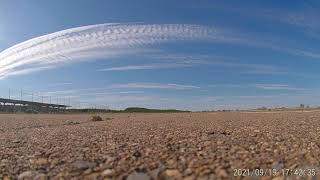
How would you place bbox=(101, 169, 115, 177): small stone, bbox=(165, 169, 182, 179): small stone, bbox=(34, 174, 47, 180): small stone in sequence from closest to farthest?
1. bbox=(165, 169, 182, 179): small stone
2. bbox=(101, 169, 115, 177): small stone
3. bbox=(34, 174, 47, 180): small stone

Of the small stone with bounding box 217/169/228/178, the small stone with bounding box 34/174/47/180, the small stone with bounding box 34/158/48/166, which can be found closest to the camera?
the small stone with bounding box 217/169/228/178

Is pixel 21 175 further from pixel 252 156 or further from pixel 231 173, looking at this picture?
pixel 252 156

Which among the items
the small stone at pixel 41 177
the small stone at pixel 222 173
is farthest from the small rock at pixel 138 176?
the small stone at pixel 41 177

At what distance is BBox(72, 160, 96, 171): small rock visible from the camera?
20.5 feet

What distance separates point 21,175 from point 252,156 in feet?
13.0

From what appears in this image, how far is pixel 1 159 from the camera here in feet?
25.7

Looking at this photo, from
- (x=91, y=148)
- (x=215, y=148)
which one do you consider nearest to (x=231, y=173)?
(x=215, y=148)

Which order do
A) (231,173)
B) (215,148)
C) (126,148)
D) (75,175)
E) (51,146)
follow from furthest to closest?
(51,146) < (126,148) < (215,148) < (75,175) < (231,173)

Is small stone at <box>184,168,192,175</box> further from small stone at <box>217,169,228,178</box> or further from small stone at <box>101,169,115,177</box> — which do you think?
small stone at <box>101,169,115,177</box>

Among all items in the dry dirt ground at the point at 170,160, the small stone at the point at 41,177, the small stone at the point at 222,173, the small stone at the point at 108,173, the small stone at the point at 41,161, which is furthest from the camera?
the small stone at the point at 41,161

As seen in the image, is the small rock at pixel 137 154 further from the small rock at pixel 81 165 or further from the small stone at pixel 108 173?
the small stone at pixel 108 173

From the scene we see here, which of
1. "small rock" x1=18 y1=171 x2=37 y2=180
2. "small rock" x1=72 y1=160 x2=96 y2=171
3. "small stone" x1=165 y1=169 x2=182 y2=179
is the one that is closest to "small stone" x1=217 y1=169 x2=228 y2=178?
"small stone" x1=165 y1=169 x2=182 y2=179

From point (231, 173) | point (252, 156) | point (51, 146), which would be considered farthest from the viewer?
point (51, 146)

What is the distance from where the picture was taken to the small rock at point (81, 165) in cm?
625
